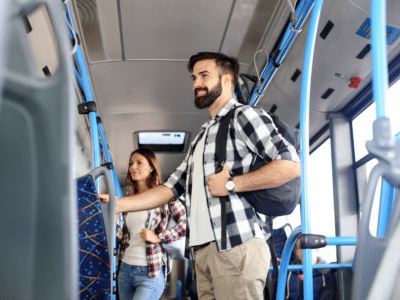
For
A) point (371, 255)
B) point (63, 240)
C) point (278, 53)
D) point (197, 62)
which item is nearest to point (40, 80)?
point (63, 240)

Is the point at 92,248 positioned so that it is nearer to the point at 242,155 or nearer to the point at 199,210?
the point at 199,210

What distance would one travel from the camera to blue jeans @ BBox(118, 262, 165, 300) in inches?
103

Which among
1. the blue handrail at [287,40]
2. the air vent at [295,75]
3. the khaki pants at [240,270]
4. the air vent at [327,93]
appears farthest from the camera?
the air vent at [327,93]

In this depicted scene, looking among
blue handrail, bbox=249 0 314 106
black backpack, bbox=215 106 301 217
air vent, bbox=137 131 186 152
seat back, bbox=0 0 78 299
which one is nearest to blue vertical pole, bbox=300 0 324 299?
black backpack, bbox=215 106 301 217

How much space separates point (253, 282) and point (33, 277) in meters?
1.14

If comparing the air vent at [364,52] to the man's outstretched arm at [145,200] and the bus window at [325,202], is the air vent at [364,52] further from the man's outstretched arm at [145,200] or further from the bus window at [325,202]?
the man's outstretched arm at [145,200]

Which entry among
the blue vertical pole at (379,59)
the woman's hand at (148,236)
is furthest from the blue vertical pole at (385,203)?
the woman's hand at (148,236)

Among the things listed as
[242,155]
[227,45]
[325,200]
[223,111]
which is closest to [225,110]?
[223,111]

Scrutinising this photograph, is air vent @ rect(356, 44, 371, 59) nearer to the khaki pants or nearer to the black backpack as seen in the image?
the black backpack

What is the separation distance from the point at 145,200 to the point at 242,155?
53cm

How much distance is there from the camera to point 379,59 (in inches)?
37.0

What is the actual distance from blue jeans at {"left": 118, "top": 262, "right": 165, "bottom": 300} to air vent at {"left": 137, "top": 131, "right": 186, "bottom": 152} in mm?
3471

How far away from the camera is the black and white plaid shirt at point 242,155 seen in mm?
1505

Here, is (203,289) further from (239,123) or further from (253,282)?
(239,123)
